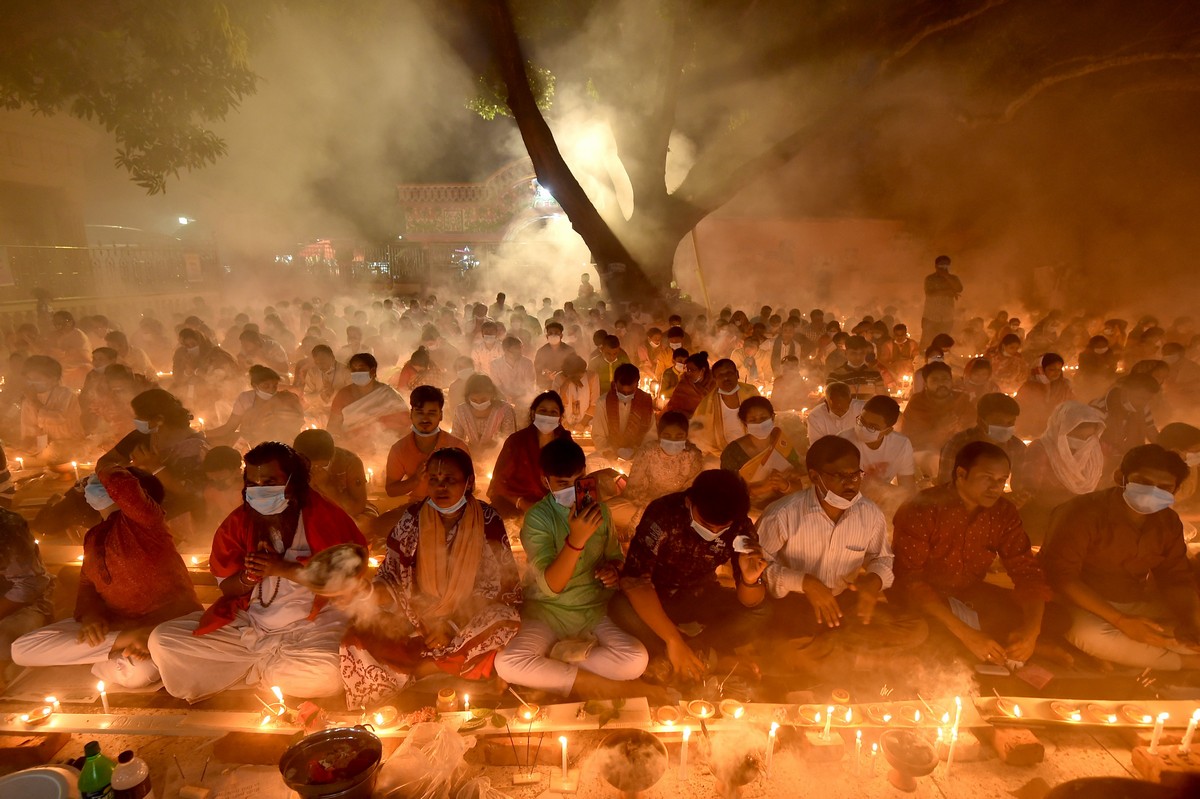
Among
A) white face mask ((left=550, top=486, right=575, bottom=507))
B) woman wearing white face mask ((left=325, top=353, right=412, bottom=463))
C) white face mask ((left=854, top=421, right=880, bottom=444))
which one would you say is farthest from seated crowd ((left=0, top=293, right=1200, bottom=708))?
woman wearing white face mask ((left=325, top=353, right=412, bottom=463))

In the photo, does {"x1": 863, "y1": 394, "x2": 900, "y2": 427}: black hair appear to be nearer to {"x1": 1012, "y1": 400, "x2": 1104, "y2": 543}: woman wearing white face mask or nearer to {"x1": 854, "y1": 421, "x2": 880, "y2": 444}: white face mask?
{"x1": 854, "y1": 421, "x2": 880, "y2": 444}: white face mask

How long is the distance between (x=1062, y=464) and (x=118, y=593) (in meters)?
6.98

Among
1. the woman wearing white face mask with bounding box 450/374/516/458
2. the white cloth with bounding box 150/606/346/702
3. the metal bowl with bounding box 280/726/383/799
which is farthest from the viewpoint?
the woman wearing white face mask with bounding box 450/374/516/458

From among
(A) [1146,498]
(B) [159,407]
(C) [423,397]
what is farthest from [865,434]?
(B) [159,407]

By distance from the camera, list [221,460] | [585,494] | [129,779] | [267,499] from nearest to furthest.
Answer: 1. [129,779]
2. [585,494]
3. [267,499]
4. [221,460]

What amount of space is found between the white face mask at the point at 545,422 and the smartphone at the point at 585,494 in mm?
1533

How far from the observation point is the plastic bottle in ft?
8.57

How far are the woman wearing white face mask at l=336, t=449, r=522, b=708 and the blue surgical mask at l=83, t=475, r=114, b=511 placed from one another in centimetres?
149

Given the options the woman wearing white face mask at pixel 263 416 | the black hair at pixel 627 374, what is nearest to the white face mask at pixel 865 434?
the black hair at pixel 627 374

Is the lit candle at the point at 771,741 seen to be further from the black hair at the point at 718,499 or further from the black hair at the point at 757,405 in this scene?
the black hair at the point at 757,405

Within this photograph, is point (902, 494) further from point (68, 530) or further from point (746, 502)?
point (68, 530)

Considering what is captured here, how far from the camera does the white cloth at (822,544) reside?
3820 mm

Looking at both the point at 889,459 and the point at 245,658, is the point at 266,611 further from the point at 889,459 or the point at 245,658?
the point at 889,459

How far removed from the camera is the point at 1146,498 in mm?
3740
